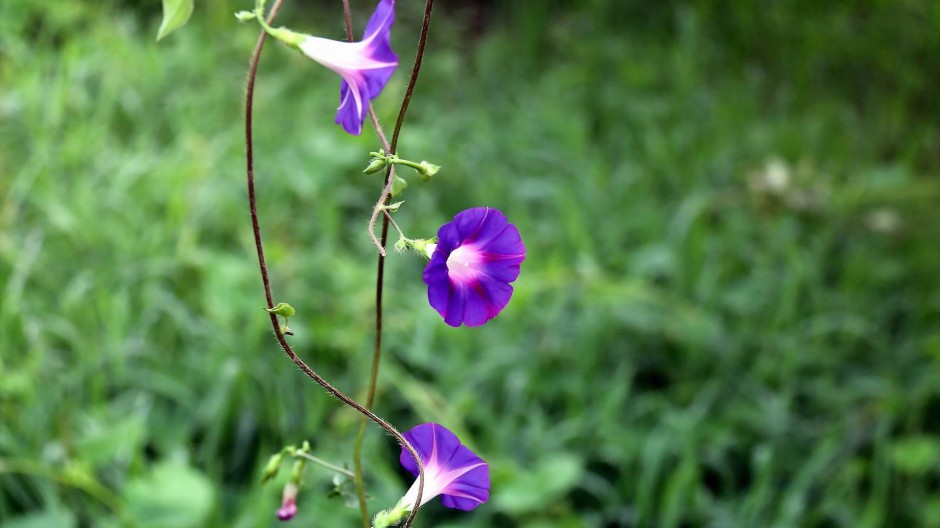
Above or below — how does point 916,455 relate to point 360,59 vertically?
above

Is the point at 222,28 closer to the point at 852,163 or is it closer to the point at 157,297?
the point at 157,297

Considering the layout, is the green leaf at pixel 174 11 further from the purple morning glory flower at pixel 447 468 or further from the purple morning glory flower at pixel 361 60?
the purple morning glory flower at pixel 447 468

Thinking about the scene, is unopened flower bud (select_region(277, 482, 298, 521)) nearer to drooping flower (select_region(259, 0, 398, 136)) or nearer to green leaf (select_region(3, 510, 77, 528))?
drooping flower (select_region(259, 0, 398, 136))

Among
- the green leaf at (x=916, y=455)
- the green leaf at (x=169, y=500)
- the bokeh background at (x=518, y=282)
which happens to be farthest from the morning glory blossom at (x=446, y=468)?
the green leaf at (x=916, y=455)

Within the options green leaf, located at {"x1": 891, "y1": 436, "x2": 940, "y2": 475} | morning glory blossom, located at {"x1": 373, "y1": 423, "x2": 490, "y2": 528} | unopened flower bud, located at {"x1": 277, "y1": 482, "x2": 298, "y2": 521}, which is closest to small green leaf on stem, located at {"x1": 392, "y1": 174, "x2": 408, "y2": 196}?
morning glory blossom, located at {"x1": 373, "y1": 423, "x2": 490, "y2": 528}

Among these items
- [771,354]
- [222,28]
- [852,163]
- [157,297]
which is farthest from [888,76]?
[157,297]

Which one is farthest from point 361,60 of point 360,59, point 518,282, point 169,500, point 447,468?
point 518,282

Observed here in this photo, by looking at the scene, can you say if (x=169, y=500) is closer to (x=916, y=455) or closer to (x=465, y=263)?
(x=465, y=263)
